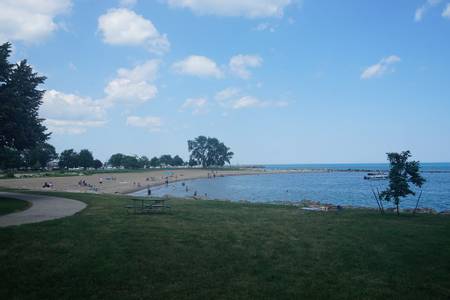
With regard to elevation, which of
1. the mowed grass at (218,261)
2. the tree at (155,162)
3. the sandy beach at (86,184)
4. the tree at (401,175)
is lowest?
the sandy beach at (86,184)

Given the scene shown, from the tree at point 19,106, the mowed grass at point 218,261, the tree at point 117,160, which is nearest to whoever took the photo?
the mowed grass at point 218,261

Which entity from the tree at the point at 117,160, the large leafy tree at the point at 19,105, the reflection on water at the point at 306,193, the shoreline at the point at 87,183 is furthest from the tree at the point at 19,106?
the tree at the point at 117,160

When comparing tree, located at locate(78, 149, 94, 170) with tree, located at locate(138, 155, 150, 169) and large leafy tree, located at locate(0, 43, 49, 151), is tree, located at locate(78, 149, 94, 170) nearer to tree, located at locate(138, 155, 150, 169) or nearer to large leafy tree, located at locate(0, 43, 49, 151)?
tree, located at locate(138, 155, 150, 169)

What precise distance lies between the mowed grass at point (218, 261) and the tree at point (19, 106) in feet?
40.1

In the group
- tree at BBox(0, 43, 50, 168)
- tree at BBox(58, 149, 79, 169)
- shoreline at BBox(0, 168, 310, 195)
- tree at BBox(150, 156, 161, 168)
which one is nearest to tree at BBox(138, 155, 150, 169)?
tree at BBox(150, 156, 161, 168)

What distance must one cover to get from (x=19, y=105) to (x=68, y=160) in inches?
4849

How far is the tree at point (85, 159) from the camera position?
453ft

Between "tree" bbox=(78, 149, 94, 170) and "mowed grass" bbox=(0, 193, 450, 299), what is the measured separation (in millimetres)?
132186

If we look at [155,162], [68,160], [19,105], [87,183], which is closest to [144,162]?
[155,162]

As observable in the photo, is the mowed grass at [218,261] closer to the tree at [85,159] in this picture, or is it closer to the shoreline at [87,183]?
the shoreline at [87,183]

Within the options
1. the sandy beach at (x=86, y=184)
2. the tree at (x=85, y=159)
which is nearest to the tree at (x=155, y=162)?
the tree at (x=85, y=159)

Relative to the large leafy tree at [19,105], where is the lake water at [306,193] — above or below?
below

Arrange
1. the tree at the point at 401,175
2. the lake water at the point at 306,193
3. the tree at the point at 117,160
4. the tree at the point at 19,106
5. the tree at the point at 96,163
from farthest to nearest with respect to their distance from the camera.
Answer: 1. the tree at the point at 117,160
2. the tree at the point at 96,163
3. the lake water at the point at 306,193
4. the tree at the point at 19,106
5. the tree at the point at 401,175

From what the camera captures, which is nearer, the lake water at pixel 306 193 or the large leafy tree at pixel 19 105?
the large leafy tree at pixel 19 105
